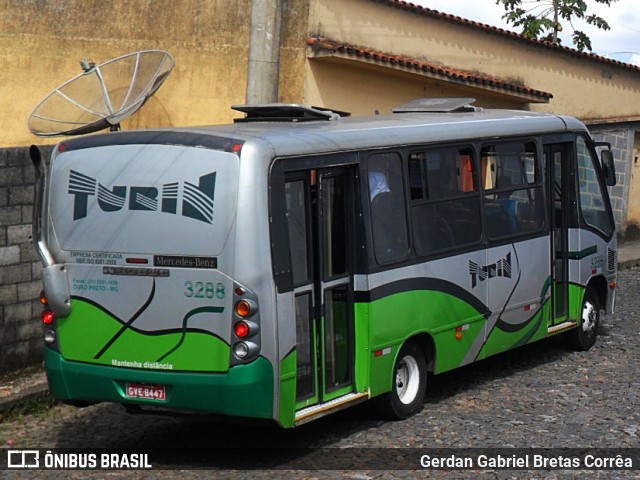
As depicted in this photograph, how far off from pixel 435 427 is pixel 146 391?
2.49 metres

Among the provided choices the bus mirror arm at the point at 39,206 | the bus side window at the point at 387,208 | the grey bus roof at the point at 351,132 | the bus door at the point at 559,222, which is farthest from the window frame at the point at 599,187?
the bus mirror arm at the point at 39,206

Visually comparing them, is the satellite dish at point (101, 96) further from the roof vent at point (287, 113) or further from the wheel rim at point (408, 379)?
the wheel rim at point (408, 379)

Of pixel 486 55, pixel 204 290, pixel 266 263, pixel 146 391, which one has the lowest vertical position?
pixel 146 391

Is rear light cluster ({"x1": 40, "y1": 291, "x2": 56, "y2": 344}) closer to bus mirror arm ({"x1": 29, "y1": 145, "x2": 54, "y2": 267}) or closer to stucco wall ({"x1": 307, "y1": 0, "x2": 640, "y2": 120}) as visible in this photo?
bus mirror arm ({"x1": 29, "y1": 145, "x2": 54, "y2": 267})

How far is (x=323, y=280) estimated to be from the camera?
8.90 m

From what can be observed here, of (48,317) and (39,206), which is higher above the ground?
(39,206)

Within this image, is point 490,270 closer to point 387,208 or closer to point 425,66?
point 387,208

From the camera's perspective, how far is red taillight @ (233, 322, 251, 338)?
8125mm

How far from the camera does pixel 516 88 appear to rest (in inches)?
800

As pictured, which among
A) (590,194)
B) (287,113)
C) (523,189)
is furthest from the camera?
(590,194)

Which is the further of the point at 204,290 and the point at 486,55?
the point at 486,55

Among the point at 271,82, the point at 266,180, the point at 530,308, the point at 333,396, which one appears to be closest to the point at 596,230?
the point at 530,308

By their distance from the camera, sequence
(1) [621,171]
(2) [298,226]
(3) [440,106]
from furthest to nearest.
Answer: (1) [621,171], (3) [440,106], (2) [298,226]

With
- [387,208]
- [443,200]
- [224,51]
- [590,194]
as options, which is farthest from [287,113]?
[224,51]
